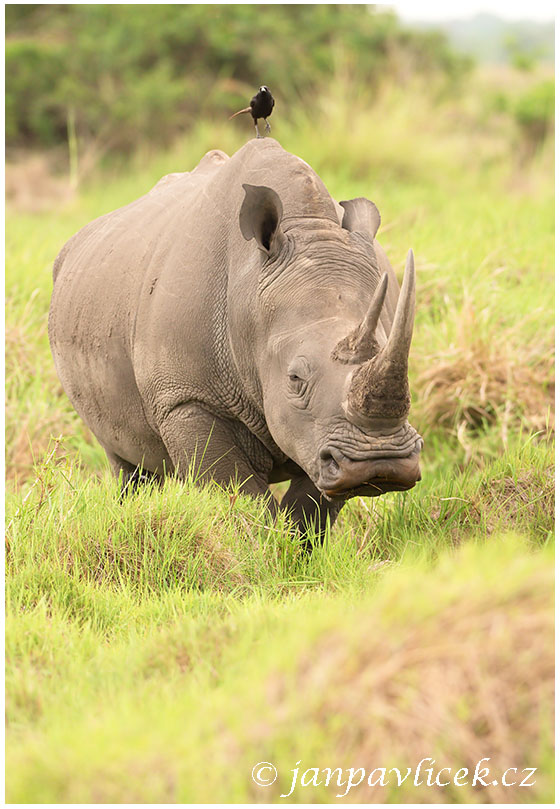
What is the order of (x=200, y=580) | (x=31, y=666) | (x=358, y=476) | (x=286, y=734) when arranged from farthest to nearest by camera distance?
1. (x=200, y=580)
2. (x=358, y=476)
3. (x=31, y=666)
4. (x=286, y=734)

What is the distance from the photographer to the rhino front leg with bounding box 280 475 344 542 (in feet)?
15.8

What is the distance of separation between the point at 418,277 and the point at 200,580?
13.8ft

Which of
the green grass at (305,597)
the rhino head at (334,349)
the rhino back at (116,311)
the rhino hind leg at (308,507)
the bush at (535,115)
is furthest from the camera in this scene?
the bush at (535,115)

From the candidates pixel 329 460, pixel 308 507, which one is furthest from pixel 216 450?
pixel 329 460

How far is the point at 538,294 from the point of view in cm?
770

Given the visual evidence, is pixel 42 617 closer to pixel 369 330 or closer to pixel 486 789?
pixel 369 330

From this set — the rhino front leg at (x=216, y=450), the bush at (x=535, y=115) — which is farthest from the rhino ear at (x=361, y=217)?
the bush at (x=535, y=115)

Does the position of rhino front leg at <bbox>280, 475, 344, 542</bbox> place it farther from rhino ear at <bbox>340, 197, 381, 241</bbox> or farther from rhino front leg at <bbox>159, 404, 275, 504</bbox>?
rhino ear at <bbox>340, 197, 381, 241</bbox>

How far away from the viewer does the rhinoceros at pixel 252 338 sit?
12.7 ft


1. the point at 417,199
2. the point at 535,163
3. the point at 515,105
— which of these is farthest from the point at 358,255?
the point at 515,105

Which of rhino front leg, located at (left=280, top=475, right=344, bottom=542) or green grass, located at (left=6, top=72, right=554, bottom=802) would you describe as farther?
rhino front leg, located at (left=280, top=475, right=344, bottom=542)

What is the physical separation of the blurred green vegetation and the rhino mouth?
13.0 meters

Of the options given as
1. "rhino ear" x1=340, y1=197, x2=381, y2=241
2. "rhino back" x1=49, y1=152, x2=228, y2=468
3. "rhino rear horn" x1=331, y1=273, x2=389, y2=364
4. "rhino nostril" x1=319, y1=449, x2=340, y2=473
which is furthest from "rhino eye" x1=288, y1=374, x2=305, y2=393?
"rhino back" x1=49, y1=152, x2=228, y2=468

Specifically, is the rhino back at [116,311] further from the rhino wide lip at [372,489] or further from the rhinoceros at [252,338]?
the rhino wide lip at [372,489]
